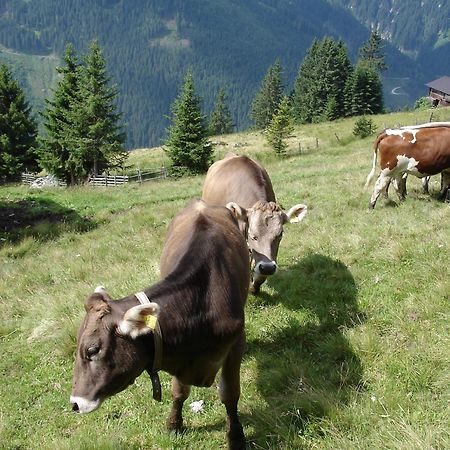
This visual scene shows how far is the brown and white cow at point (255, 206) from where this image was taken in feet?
21.0

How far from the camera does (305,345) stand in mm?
6004

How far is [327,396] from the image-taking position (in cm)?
471

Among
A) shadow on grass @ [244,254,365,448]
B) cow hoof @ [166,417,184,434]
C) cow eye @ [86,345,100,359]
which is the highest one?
cow eye @ [86,345,100,359]

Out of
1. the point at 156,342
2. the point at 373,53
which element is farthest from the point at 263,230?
the point at 373,53

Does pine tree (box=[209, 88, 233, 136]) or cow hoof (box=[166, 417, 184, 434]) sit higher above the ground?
cow hoof (box=[166, 417, 184, 434])

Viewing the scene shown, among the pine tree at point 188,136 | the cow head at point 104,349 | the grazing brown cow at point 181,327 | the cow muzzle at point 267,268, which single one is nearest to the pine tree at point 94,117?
the pine tree at point 188,136

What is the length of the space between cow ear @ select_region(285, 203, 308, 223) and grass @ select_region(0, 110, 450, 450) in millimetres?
1245

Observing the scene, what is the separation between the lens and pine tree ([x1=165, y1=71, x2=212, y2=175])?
3594 centimetres

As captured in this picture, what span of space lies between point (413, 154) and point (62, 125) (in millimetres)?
29853

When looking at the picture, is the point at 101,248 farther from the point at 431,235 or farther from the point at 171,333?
the point at 171,333

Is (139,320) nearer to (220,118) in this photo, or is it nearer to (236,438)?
(236,438)

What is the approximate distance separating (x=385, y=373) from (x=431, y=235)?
4.21 metres

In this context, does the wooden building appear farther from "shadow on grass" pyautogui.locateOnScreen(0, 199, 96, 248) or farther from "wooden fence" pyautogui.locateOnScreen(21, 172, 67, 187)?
"shadow on grass" pyautogui.locateOnScreen(0, 199, 96, 248)

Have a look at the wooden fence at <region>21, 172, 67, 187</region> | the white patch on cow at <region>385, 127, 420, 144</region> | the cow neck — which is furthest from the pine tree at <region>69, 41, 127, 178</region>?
the cow neck
